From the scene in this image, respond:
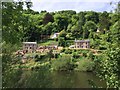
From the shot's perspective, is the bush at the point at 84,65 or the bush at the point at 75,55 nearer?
the bush at the point at 84,65

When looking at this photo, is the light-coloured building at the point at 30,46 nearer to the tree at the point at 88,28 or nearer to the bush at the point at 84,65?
the tree at the point at 88,28

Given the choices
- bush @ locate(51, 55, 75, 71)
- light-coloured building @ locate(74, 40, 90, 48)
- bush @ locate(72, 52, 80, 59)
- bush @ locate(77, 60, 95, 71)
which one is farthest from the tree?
bush @ locate(51, 55, 75, 71)

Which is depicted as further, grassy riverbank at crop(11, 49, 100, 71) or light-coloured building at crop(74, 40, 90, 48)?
light-coloured building at crop(74, 40, 90, 48)

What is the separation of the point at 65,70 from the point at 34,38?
1893 centimetres

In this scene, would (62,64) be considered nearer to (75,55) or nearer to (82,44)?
(75,55)

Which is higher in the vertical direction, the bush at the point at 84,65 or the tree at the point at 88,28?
the tree at the point at 88,28

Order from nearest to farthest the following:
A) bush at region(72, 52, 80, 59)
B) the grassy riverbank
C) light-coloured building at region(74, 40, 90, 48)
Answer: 1. the grassy riverbank
2. bush at region(72, 52, 80, 59)
3. light-coloured building at region(74, 40, 90, 48)

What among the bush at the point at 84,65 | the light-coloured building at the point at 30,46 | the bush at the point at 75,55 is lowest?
the bush at the point at 84,65

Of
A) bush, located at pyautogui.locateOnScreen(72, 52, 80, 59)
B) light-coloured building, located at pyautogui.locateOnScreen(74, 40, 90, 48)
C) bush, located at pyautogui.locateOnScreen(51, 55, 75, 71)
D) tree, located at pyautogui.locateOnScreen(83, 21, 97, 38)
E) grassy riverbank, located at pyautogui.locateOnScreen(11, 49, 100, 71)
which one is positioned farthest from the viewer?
tree, located at pyautogui.locateOnScreen(83, 21, 97, 38)

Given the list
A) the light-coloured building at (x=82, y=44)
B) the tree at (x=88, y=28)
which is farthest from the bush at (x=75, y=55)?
the tree at (x=88, y=28)

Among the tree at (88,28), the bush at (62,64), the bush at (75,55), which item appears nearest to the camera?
the bush at (62,64)

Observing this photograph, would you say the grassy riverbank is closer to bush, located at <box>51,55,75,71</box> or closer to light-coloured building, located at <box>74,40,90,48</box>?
A: bush, located at <box>51,55,75,71</box>

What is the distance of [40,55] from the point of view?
160ft

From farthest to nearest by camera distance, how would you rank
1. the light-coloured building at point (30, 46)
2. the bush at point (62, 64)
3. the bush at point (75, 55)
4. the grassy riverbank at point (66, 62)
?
the light-coloured building at point (30, 46) → the bush at point (75, 55) → the bush at point (62, 64) → the grassy riverbank at point (66, 62)
